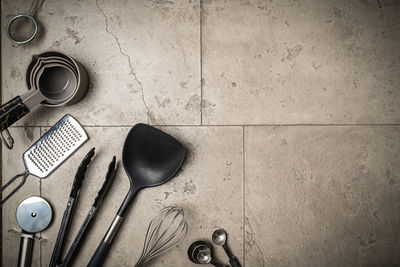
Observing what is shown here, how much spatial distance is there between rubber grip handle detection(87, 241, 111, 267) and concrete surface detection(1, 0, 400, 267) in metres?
0.09

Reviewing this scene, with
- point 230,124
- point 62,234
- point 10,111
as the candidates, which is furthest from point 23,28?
point 230,124

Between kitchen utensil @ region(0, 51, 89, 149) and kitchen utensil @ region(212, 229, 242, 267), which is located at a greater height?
kitchen utensil @ region(0, 51, 89, 149)

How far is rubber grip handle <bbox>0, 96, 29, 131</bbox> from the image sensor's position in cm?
95

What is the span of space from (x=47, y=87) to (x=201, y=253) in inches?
37.3

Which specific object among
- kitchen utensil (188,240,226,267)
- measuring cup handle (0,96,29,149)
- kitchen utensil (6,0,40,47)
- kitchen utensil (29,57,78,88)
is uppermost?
kitchen utensil (6,0,40,47)

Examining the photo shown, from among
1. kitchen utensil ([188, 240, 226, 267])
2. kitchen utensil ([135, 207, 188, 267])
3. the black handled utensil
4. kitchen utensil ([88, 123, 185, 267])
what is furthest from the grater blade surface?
kitchen utensil ([188, 240, 226, 267])

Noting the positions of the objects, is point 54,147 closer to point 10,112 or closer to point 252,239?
point 10,112

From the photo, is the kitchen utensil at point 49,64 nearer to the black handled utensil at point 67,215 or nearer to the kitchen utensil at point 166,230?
the black handled utensil at point 67,215

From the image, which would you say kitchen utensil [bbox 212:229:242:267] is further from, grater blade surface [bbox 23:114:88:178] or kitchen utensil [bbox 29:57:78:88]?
kitchen utensil [bbox 29:57:78:88]

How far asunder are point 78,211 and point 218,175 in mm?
629

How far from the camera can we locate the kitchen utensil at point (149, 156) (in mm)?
1070

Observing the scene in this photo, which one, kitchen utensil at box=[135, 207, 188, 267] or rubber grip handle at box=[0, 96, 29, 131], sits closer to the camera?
rubber grip handle at box=[0, 96, 29, 131]

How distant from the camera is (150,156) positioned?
1.07 meters

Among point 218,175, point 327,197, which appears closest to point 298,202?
point 327,197
